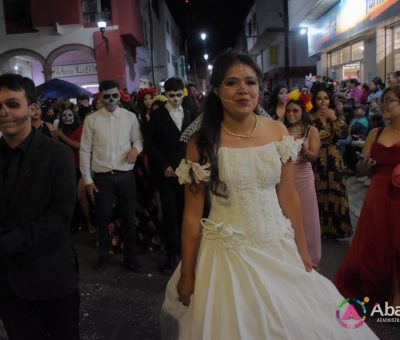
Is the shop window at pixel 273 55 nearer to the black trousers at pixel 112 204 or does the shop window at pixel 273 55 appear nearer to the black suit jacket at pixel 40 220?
the black trousers at pixel 112 204

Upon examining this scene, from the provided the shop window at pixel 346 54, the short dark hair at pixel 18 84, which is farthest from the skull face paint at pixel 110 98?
the shop window at pixel 346 54

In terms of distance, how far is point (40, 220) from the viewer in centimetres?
211

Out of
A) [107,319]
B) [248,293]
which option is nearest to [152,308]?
[107,319]

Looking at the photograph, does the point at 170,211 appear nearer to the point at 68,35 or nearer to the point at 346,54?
the point at 346,54

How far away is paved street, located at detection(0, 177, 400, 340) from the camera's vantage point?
3629mm

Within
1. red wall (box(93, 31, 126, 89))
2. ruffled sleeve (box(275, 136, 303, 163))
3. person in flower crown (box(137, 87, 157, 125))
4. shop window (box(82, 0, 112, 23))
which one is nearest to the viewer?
ruffled sleeve (box(275, 136, 303, 163))

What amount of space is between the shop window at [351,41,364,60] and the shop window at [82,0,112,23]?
36.5ft

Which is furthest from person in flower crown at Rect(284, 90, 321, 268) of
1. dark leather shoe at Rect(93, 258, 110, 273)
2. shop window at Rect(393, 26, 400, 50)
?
shop window at Rect(393, 26, 400, 50)

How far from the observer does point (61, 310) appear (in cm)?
230

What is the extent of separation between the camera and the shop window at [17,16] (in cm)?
1944

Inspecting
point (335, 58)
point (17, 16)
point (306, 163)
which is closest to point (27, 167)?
point (306, 163)

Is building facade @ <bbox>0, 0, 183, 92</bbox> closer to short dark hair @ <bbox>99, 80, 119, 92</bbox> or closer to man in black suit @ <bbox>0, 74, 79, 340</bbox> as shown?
short dark hair @ <bbox>99, 80, 119, 92</bbox>

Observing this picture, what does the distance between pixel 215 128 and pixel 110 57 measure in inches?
738

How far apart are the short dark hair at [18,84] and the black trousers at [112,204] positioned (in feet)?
8.30
